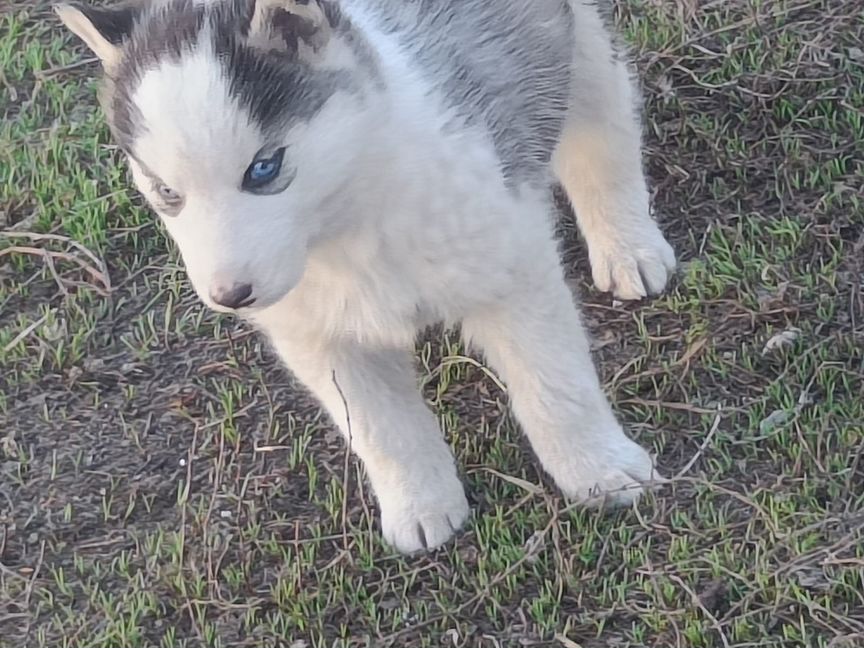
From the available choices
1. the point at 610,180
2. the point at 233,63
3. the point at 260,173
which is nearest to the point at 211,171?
the point at 260,173

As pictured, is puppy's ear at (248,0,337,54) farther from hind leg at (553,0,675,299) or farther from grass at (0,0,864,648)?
grass at (0,0,864,648)

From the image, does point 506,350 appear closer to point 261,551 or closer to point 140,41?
point 261,551

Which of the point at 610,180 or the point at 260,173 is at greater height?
the point at 260,173

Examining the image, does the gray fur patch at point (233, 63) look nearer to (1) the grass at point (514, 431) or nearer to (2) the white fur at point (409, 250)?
(2) the white fur at point (409, 250)

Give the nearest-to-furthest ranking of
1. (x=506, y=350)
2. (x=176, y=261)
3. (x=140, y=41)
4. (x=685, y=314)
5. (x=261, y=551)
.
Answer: (x=140, y=41), (x=506, y=350), (x=261, y=551), (x=685, y=314), (x=176, y=261)

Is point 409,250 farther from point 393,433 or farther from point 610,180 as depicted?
point 610,180

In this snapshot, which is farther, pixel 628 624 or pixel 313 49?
pixel 628 624

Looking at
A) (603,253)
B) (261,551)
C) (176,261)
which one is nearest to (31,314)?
(176,261)

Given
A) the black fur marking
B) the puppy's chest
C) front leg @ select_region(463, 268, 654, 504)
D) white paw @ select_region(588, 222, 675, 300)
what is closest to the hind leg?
white paw @ select_region(588, 222, 675, 300)
